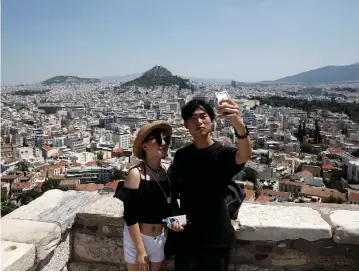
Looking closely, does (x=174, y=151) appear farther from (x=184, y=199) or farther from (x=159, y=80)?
(x=159, y=80)

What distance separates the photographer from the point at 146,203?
1.42 m

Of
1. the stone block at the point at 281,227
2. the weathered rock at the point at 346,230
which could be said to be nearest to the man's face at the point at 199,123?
the stone block at the point at 281,227

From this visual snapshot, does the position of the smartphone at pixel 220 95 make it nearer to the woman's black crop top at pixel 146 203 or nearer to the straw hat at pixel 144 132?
the straw hat at pixel 144 132

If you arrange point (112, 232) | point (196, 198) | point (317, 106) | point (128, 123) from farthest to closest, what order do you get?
1. point (317, 106)
2. point (128, 123)
3. point (112, 232)
4. point (196, 198)

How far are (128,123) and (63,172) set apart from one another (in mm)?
35125

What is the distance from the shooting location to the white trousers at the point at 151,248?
1456mm

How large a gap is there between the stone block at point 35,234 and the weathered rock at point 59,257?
0.05 meters

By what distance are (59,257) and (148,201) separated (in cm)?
74

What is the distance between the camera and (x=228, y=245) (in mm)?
1404

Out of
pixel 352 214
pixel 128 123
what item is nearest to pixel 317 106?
pixel 128 123

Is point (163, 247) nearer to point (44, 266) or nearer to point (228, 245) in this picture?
point (228, 245)

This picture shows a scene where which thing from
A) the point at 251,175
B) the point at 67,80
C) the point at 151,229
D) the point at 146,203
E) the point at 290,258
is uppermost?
the point at 67,80

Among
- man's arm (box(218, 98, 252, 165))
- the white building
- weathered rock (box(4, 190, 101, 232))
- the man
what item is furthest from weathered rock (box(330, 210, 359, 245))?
the white building

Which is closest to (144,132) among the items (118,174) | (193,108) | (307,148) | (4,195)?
(193,108)
